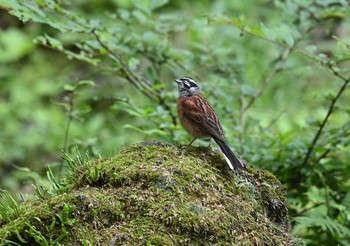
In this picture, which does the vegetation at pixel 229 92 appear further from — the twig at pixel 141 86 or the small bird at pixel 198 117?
the small bird at pixel 198 117

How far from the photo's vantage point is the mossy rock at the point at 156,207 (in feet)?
13.0

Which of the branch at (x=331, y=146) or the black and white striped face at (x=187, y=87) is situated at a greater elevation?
the branch at (x=331, y=146)

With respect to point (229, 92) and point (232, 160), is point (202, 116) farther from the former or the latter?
point (229, 92)

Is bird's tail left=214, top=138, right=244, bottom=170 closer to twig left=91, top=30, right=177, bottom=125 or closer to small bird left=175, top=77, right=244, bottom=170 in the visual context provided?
small bird left=175, top=77, right=244, bottom=170

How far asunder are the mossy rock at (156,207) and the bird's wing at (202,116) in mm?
873

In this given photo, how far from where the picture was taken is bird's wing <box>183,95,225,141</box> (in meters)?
5.75

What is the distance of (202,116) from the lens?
588 cm

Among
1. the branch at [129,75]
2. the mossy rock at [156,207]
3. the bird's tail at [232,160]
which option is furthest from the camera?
the branch at [129,75]

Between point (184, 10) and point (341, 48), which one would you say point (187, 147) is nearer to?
point (341, 48)

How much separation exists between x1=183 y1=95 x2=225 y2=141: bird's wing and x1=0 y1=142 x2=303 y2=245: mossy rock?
2.86ft

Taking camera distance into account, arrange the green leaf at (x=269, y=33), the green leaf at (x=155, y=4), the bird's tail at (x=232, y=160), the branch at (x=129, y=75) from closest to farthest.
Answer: the bird's tail at (x=232, y=160), the green leaf at (x=269, y=33), the branch at (x=129, y=75), the green leaf at (x=155, y=4)

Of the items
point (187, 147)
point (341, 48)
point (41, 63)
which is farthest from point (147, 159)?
point (41, 63)

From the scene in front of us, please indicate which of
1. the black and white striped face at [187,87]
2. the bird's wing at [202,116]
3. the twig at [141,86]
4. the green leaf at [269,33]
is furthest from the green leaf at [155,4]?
the bird's wing at [202,116]

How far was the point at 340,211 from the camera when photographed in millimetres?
6535
